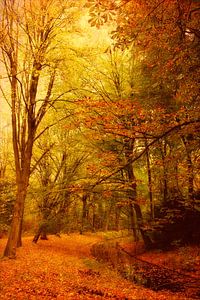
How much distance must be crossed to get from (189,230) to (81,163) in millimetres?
9797

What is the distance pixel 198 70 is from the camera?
8477 millimetres

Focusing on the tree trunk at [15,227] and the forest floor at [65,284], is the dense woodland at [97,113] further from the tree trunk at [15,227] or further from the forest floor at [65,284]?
the forest floor at [65,284]

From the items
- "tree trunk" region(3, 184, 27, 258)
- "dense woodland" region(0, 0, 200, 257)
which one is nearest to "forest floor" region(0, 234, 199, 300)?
"tree trunk" region(3, 184, 27, 258)

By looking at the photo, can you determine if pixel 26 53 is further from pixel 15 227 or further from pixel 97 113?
pixel 15 227

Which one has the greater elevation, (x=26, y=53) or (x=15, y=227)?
(x=26, y=53)

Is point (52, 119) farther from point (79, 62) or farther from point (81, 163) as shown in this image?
point (79, 62)

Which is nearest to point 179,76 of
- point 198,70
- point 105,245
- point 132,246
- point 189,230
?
point 198,70

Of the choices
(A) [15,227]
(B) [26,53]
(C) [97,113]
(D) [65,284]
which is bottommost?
(D) [65,284]

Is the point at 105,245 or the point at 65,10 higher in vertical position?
the point at 65,10

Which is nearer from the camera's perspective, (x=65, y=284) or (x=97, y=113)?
(x=65, y=284)

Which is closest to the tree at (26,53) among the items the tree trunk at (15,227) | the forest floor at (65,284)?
the tree trunk at (15,227)

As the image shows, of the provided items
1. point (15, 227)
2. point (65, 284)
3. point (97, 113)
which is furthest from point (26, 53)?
point (65, 284)

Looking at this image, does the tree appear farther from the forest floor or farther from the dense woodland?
the forest floor

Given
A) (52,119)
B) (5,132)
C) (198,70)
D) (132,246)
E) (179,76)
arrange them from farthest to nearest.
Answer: (5,132) → (52,119) → (132,246) → (179,76) → (198,70)
